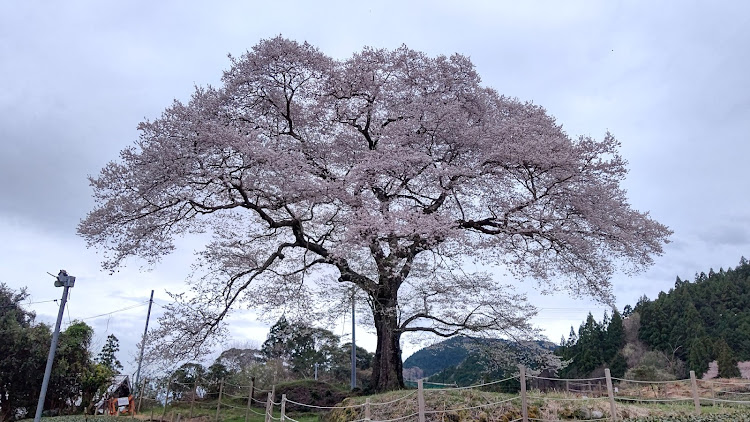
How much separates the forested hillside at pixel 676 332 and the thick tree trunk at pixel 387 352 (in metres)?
24.5

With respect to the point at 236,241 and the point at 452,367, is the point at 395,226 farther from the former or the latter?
the point at 452,367

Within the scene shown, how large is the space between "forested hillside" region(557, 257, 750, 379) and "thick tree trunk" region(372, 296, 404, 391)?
24468 millimetres

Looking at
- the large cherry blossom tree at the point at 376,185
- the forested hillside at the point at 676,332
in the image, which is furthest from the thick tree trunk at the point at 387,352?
the forested hillside at the point at 676,332

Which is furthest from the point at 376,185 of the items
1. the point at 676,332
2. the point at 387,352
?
the point at 676,332

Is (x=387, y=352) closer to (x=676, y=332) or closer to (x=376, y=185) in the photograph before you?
(x=376, y=185)

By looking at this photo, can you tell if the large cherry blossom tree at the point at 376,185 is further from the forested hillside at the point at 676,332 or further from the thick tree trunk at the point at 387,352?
the forested hillside at the point at 676,332

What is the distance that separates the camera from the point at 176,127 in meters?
11.8

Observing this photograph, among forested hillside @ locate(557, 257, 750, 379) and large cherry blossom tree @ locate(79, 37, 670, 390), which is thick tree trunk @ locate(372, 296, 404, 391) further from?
forested hillside @ locate(557, 257, 750, 379)

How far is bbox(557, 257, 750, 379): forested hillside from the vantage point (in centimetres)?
3288

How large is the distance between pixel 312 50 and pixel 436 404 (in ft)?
28.4

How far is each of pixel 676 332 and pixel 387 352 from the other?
31.3 meters

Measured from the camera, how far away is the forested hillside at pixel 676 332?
32875 mm

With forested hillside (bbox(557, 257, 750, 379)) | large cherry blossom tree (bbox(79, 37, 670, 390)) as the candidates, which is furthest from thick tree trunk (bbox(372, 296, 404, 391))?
forested hillside (bbox(557, 257, 750, 379))

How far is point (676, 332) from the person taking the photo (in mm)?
36438
